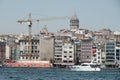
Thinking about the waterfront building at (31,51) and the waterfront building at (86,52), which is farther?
the waterfront building at (86,52)

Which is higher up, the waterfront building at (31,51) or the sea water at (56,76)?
the waterfront building at (31,51)

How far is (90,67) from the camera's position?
82438 millimetres

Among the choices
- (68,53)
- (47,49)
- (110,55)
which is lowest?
(110,55)

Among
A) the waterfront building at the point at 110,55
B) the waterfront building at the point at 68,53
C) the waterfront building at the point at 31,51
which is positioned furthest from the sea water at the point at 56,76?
the waterfront building at the point at 31,51

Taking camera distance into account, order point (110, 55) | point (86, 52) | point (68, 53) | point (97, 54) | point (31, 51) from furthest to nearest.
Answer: point (86, 52) → point (31, 51) → point (97, 54) → point (68, 53) → point (110, 55)

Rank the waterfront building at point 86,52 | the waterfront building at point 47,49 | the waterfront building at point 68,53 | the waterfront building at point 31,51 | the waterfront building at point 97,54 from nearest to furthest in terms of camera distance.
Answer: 1. the waterfront building at point 68,53
2. the waterfront building at point 47,49
3. the waterfront building at point 97,54
4. the waterfront building at point 31,51
5. the waterfront building at point 86,52

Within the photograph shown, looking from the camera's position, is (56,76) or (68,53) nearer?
(56,76)

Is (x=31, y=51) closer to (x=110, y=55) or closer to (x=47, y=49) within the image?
(x=47, y=49)

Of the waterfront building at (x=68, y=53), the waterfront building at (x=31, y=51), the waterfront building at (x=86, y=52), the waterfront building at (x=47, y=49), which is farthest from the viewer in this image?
the waterfront building at (x=86, y=52)

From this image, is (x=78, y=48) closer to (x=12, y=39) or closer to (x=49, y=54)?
(x=49, y=54)

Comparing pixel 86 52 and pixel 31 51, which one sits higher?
pixel 31 51

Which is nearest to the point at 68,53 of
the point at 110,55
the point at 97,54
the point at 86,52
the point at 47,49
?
the point at 47,49

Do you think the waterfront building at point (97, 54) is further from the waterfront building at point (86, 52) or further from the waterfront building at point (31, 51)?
the waterfront building at point (31, 51)

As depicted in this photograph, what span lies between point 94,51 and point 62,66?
31.1 ft
